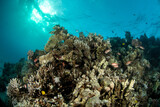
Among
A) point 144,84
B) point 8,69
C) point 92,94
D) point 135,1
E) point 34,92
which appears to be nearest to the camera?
point 92,94

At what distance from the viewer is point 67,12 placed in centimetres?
3153

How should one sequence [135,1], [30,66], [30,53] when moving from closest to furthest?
1. [30,66]
2. [30,53]
3. [135,1]

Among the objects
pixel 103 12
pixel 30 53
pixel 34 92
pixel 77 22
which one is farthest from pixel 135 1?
pixel 34 92

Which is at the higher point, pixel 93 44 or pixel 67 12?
pixel 67 12

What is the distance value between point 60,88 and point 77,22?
3815cm

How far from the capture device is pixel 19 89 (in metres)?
3.00

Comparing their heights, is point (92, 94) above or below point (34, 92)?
below

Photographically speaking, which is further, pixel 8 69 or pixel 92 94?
pixel 8 69

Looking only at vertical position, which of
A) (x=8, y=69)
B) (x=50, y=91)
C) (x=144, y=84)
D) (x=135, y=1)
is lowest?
(x=144, y=84)

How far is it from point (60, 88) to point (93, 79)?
1133mm

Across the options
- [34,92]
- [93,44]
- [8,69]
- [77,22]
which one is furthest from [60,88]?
[77,22]

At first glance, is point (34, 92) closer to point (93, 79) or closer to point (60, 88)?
point (60, 88)

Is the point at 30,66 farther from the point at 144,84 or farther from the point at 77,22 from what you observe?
the point at 77,22

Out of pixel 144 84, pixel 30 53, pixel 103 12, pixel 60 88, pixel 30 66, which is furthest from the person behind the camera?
pixel 103 12
